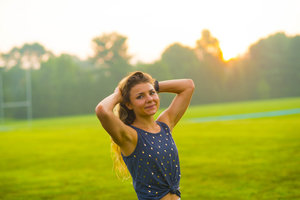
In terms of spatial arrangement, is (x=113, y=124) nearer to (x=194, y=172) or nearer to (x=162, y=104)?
(x=194, y=172)

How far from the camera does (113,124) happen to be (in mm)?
2268

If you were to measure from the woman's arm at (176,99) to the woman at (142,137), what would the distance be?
0.21m

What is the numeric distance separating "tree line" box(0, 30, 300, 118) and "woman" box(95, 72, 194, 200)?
39381 millimetres

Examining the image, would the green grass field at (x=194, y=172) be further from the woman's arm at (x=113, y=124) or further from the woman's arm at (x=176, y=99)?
the woman's arm at (x=113, y=124)

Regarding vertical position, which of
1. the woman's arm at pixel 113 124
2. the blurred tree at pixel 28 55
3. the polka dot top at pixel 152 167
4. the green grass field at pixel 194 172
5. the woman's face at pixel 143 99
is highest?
the blurred tree at pixel 28 55

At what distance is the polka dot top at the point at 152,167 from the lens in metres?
2.33

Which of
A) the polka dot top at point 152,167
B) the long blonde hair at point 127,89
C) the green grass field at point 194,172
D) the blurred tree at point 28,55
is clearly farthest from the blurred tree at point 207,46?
the polka dot top at point 152,167

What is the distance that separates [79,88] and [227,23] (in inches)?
734

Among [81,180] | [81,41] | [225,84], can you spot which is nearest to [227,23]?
[225,84]

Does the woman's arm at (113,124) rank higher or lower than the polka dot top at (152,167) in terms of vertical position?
higher

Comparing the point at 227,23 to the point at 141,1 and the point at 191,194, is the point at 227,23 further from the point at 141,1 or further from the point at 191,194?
the point at 191,194

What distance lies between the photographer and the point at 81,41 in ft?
166

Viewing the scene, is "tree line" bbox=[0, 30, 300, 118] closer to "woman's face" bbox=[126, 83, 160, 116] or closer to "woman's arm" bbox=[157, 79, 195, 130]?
"woman's arm" bbox=[157, 79, 195, 130]

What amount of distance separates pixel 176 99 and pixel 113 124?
77 centimetres
